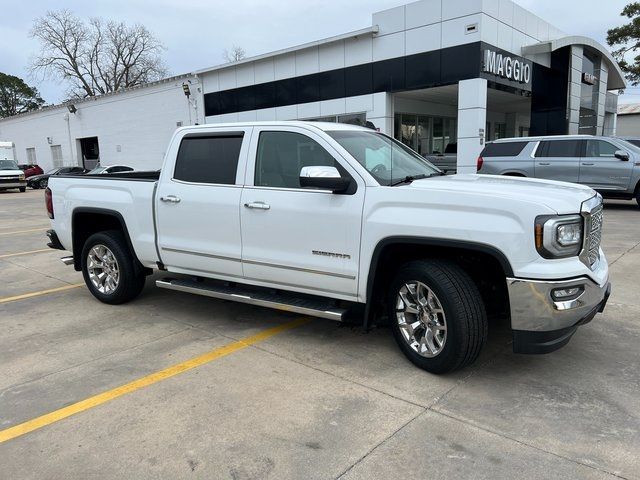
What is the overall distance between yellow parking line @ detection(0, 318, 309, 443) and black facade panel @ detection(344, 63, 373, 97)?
16.7 meters

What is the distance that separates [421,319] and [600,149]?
12.0 meters

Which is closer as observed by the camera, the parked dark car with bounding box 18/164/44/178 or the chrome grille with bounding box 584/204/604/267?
the chrome grille with bounding box 584/204/604/267

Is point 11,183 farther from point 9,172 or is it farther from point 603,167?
point 603,167

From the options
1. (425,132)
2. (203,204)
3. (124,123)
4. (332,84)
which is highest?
(332,84)

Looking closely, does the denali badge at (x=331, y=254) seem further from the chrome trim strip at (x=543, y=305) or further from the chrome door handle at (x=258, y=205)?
the chrome trim strip at (x=543, y=305)

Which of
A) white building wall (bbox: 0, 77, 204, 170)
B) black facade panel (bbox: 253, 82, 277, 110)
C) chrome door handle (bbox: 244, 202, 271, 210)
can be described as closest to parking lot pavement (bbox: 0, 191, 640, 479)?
chrome door handle (bbox: 244, 202, 271, 210)

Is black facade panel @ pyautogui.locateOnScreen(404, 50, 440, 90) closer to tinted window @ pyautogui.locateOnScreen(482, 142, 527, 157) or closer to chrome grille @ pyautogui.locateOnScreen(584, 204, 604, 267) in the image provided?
tinted window @ pyautogui.locateOnScreen(482, 142, 527, 157)

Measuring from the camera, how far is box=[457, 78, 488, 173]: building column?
1747 cm

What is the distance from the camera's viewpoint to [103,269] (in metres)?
6.00

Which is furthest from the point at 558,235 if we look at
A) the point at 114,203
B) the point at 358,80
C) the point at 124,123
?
the point at 124,123

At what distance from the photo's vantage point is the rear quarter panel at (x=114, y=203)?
214 inches

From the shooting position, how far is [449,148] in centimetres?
2206

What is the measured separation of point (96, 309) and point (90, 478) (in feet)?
11.1

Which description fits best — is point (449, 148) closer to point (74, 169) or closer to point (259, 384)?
→ point (259, 384)
